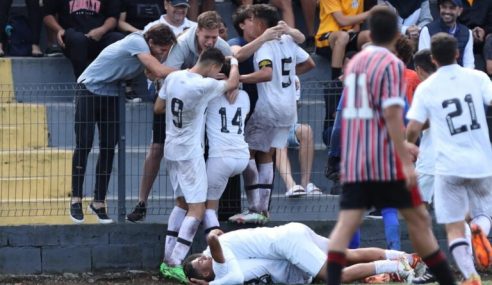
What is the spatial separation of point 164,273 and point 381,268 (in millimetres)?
2100

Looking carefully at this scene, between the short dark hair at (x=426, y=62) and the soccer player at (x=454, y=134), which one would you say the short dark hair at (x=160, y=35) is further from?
the soccer player at (x=454, y=134)

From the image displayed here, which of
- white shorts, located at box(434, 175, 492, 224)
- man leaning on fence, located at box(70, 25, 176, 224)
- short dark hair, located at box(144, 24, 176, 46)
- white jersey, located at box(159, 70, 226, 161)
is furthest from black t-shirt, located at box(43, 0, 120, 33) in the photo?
white shorts, located at box(434, 175, 492, 224)

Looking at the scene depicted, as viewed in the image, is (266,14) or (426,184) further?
(266,14)

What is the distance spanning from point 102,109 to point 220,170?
1366mm

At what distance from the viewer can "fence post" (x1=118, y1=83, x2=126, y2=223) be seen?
12.7m

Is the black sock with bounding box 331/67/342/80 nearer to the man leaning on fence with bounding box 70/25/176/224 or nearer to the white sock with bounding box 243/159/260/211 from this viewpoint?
the white sock with bounding box 243/159/260/211

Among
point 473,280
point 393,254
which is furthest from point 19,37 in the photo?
point 473,280

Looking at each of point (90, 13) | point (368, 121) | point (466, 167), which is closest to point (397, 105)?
point (368, 121)

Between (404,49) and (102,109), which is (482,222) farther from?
(102,109)

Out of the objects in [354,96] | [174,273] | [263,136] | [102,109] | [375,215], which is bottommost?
[174,273]

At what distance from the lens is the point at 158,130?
12617mm

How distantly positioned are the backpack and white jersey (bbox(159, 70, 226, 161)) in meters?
3.31

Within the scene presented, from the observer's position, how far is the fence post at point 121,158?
12680 mm

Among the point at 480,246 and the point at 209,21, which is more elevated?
the point at 209,21
